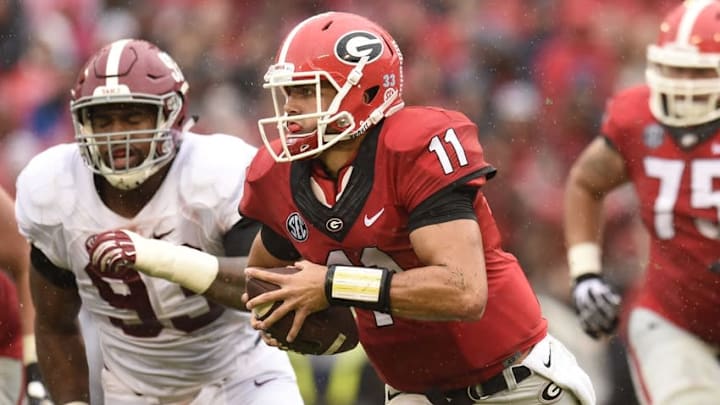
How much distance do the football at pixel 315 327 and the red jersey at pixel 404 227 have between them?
0.23 ft

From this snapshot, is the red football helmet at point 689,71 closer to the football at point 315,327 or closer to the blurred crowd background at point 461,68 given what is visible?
the football at point 315,327

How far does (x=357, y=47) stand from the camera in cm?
379

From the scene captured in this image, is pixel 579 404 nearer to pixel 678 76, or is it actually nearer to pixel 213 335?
pixel 213 335

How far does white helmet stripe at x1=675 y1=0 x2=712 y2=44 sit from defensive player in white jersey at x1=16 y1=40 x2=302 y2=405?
180 centimetres

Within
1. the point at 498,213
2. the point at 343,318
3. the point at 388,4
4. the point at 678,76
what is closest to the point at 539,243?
the point at 498,213

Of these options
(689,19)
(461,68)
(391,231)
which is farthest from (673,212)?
(461,68)

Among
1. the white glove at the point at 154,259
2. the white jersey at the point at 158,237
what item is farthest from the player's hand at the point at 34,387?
the white glove at the point at 154,259

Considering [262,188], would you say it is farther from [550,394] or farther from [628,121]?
[628,121]

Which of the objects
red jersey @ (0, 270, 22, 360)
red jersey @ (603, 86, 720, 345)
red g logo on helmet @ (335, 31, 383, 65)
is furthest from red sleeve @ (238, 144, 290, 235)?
red jersey @ (603, 86, 720, 345)

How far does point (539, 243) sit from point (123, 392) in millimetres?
3806

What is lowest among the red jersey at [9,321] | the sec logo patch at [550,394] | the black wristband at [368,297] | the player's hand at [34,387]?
the player's hand at [34,387]

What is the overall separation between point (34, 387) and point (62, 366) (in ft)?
1.20

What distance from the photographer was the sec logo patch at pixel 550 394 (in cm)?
388

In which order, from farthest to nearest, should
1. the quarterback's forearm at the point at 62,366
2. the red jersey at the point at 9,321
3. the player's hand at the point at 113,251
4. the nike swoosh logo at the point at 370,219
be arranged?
the red jersey at the point at 9,321 → the quarterback's forearm at the point at 62,366 → the player's hand at the point at 113,251 → the nike swoosh logo at the point at 370,219
